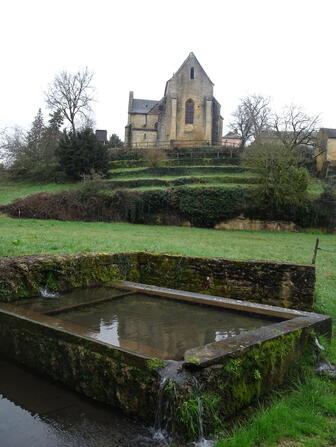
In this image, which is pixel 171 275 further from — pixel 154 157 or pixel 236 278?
pixel 154 157

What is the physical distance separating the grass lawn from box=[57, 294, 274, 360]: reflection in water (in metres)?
32.7

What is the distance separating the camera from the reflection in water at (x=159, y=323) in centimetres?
529

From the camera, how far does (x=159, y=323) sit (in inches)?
245

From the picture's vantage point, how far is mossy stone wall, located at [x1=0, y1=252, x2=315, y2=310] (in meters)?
7.56

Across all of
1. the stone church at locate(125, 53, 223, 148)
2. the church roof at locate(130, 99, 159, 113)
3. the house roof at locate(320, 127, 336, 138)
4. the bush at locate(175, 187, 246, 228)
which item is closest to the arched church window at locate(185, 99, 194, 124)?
the stone church at locate(125, 53, 223, 148)

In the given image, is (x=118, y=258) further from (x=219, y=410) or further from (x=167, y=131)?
(x=167, y=131)

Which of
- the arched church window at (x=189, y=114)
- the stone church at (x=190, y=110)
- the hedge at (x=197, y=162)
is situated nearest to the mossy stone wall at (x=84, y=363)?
the hedge at (x=197, y=162)

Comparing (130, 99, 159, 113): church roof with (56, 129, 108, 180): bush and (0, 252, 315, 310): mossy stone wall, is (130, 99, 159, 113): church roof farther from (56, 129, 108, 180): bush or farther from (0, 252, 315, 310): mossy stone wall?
(0, 252, 315, 310): mossy stone wall

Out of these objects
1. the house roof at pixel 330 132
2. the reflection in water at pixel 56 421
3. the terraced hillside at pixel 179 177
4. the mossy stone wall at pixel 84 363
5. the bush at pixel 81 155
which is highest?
the house roof at pixel 330 132

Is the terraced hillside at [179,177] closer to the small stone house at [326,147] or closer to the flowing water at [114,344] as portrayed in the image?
the small stone house at [326,147]

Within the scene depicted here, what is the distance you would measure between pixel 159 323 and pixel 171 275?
3.00 metres

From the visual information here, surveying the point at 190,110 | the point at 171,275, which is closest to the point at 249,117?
the point at 190,110

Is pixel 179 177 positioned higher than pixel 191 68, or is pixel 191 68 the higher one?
pixel 191 68

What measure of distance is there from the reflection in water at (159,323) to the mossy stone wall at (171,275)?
4.18ft
